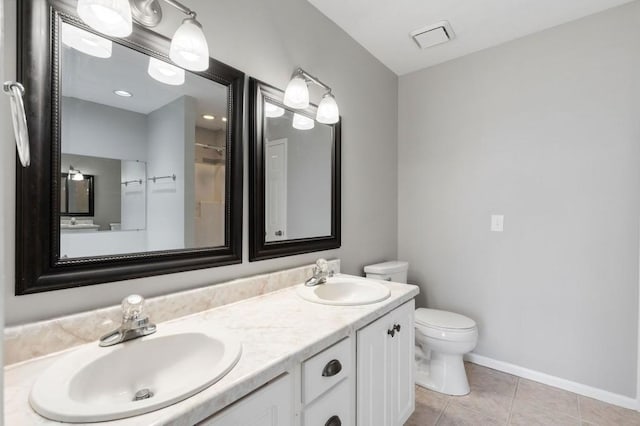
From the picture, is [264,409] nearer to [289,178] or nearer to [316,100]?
[289,178]

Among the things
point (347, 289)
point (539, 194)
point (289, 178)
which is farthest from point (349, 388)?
point (539, 194)

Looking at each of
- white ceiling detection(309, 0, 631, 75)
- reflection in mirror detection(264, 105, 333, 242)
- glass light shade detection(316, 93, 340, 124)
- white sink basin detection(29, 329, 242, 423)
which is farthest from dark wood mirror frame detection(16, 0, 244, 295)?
white ceiling detection(309, 0, 631, 75)

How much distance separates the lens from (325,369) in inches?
40.5

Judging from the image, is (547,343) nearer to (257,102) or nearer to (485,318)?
(485,318)

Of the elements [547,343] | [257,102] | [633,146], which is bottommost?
[547,343]

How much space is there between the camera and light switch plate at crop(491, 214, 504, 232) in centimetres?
223

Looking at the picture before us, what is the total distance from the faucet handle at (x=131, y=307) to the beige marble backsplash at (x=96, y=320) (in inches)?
2.8

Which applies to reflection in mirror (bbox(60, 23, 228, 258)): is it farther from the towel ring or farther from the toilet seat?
the toilet seat

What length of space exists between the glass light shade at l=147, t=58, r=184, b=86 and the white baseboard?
2588 millimetres

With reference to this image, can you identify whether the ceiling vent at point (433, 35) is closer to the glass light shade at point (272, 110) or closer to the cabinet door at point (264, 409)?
the glass light shade at point (272, 110)

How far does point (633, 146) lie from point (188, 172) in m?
2.39

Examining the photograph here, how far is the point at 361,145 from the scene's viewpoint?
2.25 meters

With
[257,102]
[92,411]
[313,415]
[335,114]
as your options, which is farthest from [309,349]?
[335,114]

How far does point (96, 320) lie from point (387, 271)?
1690mm
